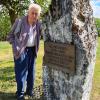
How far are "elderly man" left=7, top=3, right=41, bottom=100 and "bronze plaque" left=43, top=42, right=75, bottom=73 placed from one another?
24.1 inches

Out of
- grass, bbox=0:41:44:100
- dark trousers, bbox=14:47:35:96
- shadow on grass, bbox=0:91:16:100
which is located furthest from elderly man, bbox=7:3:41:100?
grass, bbox=0:41:44:100

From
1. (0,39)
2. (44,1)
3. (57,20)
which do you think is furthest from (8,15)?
(0,39)

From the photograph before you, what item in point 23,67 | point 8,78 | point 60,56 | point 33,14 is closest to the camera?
point 60,56

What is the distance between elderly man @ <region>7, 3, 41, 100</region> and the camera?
9.23 m

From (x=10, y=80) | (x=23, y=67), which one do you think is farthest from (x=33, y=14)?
(x=10, y=80)

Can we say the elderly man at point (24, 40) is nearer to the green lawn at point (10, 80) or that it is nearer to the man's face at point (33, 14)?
the man's face at point (33, 14)

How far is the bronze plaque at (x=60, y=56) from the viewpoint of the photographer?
324 inches

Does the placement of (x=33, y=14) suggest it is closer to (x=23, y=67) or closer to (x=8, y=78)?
(x=23, y=67)

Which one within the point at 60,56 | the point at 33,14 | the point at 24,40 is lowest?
the point at 60,56

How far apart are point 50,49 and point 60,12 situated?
873 millimetres

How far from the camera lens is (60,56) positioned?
27.9ft

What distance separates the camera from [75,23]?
8117mm

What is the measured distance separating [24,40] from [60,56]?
1154 millimetres

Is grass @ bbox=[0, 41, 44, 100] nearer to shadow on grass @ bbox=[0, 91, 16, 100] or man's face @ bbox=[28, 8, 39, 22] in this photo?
shadow on grass @ bbox=[0, 91, 16, 100]
